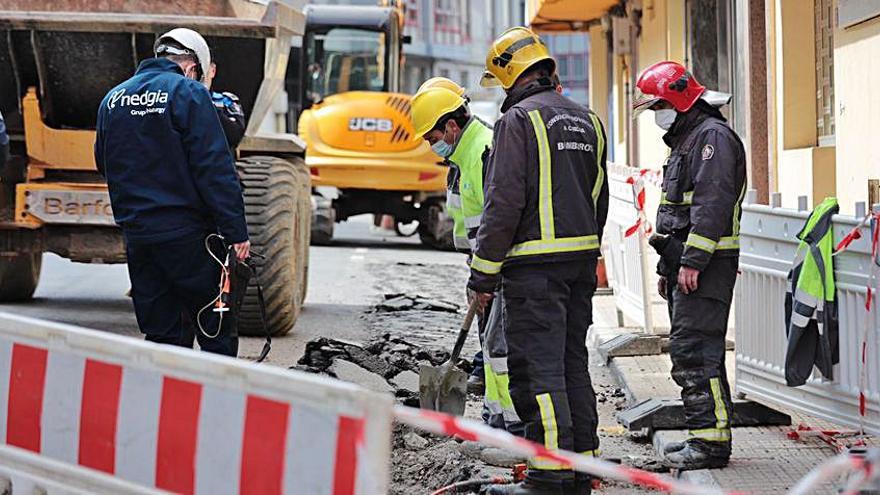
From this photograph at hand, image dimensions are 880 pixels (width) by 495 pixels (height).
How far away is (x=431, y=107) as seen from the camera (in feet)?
21.7

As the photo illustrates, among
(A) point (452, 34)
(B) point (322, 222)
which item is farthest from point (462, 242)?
(A) point (452, 34)

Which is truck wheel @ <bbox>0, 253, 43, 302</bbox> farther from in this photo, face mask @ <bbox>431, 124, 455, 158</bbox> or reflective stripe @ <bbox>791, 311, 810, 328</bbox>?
reflective stripe @ <bbox>791, 311, 810, 328</bbox>

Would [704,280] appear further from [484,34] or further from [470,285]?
[484,34]

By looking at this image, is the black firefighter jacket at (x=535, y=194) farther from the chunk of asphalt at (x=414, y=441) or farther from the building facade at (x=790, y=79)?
the building facade at (x=790, y=79)

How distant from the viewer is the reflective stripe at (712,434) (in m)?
5.85

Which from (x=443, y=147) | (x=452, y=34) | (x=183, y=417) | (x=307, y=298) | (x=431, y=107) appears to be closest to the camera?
(x=183, y=417)

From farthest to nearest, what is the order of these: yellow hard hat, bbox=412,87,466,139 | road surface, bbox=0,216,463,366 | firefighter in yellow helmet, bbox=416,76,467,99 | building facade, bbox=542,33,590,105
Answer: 1. building facade, bbox=542,33,590,105
2. road surface, bbox=0,216,463,366
3. firefighter in yellow helmet, bbox=416,76,467,99
4. yellow hard hat, bbox=412,87,466,139

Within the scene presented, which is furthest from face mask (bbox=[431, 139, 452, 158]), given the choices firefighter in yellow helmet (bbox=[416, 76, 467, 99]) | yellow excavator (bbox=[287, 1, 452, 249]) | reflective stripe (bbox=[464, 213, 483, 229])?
yellow excavator (bbox=[287, 1, 452, 249])

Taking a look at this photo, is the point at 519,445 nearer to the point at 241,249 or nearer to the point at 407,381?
the point at 241,249

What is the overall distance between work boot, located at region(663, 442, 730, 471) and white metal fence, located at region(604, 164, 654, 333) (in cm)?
317

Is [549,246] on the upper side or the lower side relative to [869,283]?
upper

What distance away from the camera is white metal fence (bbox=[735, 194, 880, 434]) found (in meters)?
5.51

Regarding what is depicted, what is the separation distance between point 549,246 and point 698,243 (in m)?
0.80

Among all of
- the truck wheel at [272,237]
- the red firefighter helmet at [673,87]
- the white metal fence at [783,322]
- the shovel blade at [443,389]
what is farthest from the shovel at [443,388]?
the truck wheel at [272,237]
